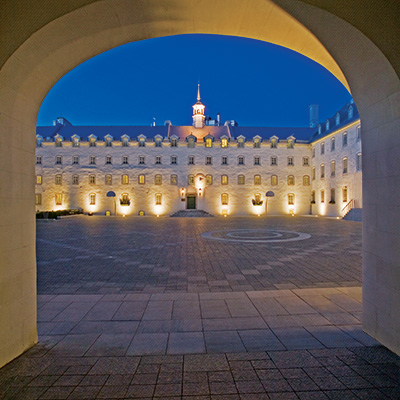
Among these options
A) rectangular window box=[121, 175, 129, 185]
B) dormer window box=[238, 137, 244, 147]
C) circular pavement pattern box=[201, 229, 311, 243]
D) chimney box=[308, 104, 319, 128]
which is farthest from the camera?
chimney box=[308, 104, 319, 128]

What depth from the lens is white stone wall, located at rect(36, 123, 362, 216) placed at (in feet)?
139

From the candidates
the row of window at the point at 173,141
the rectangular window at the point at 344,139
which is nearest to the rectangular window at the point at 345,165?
the rectangular window at the point at 344,139

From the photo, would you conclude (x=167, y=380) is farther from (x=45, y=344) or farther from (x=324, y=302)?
(x=324, y=302)

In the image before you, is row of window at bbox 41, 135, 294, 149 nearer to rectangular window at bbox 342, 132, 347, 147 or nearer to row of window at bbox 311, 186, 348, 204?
row of window at bbox 311, 186, 348, 204

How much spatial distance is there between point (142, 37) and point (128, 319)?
15.3 feet

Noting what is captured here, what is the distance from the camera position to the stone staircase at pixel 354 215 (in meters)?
27.9

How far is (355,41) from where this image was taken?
3553 millimetres

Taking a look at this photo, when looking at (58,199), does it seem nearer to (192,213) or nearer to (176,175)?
(176,175)

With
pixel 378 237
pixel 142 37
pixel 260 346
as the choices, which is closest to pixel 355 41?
pixel 378 237

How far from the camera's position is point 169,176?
42.8m

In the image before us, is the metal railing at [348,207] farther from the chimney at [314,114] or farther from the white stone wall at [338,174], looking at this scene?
the chimney at [314,114]

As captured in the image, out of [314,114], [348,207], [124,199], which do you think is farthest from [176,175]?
[314,114]

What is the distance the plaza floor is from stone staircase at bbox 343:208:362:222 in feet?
76.1

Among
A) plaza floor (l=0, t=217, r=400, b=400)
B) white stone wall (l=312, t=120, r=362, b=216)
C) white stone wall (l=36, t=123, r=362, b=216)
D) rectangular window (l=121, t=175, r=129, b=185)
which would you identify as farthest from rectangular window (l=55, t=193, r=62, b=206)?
white stone wall (l=312, t=120, r=362, b=216)
